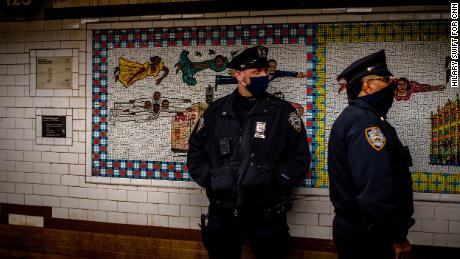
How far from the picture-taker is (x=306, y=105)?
3.78 metres

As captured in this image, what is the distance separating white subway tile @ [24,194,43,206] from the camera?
177 inches

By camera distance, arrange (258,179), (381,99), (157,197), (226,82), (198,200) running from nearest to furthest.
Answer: (381,99) → (258,179) → (226,82) → (198,200) → (157,197)

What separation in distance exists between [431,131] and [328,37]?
1.30 m

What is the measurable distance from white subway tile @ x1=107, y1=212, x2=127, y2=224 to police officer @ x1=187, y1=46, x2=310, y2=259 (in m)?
1.30

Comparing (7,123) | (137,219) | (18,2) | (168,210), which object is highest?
(18,2)

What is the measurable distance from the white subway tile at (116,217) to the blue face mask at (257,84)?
7.00 feet

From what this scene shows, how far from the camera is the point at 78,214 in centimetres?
441

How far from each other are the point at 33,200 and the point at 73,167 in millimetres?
671

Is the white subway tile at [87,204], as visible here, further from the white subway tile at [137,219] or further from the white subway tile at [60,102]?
the white subway tile at [60,102]

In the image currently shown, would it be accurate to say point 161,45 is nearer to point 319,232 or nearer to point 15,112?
point 15,112

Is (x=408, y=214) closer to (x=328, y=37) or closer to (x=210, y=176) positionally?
(x=210, y=176)

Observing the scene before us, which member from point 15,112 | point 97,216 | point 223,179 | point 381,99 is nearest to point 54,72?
point 15,112

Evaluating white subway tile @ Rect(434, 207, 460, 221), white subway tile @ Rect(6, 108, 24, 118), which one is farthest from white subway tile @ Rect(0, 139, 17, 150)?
white subway tile @ Rect(434, 207, 460, 221)

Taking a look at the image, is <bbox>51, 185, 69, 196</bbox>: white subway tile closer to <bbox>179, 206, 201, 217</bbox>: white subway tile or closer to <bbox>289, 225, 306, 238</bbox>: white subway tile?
<bbox>179, 206, 201, 217</bbox>: white subway tile
